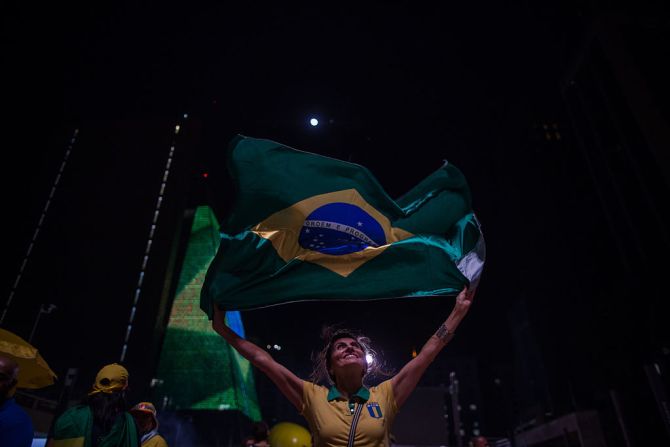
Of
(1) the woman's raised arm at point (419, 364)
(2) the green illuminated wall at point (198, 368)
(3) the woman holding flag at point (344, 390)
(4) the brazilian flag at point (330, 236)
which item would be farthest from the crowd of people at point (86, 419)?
(2) the green illuminated wall at point (198, 368)

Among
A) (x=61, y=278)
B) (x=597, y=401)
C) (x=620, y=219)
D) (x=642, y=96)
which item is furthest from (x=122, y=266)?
(x=597, y=401)

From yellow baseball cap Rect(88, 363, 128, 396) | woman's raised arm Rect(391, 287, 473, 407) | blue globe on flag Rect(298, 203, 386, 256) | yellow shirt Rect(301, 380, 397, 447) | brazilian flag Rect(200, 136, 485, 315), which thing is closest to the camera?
yellow shirt Rect(301, 380, 397, 447)

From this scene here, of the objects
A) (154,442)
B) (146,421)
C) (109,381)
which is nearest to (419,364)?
(109,381)

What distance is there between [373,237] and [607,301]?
2820 cm

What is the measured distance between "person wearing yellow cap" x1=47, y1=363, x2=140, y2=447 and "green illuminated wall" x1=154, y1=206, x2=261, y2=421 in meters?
16.9

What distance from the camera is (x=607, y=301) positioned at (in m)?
26.8

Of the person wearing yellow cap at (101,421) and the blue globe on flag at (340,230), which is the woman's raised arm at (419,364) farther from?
the person wearing yellow cap at (101,421)

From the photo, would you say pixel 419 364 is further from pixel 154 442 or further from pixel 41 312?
pixel 41 312

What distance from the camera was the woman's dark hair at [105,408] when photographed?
319 cm

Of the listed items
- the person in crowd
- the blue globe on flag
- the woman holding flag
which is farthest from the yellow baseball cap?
the blue globe on flag

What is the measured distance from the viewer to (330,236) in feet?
14.4

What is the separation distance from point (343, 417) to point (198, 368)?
2050 cm

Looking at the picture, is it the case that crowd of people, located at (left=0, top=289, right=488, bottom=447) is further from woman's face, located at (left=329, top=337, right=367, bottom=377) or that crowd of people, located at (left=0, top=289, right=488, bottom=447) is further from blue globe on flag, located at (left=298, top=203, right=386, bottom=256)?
blue globe on flag, located at (left=298, top=203, right=386, bottom=256)

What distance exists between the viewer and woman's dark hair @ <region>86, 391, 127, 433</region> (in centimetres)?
319
